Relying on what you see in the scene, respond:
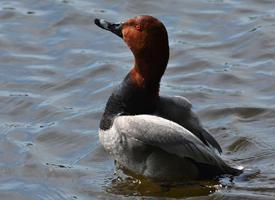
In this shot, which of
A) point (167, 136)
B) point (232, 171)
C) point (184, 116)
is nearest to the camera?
point (167, 136)

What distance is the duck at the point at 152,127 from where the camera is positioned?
766 centimetres

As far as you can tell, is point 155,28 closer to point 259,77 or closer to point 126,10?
point 259,77

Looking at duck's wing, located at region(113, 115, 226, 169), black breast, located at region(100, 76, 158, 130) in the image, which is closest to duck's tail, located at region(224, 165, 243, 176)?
duck's wing, located at region(113, 115, 226, 169)

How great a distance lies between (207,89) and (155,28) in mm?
2144

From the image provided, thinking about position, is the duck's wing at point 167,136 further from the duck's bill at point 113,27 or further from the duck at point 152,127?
the duck's bill at point 113,27

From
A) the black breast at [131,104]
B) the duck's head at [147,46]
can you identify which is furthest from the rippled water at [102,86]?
the duck's head at [147,46]

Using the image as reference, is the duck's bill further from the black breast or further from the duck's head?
the black breast

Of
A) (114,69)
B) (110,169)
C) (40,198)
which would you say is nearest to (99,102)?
(114,69)

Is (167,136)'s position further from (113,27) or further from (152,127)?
(113,27)

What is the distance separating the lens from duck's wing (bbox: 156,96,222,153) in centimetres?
799

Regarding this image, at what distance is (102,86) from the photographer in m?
10.0

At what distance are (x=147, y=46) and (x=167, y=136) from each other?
87cm

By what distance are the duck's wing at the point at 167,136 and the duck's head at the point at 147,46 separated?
0.46 metres

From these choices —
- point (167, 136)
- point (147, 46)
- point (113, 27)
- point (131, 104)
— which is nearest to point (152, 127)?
point (167, 136)
